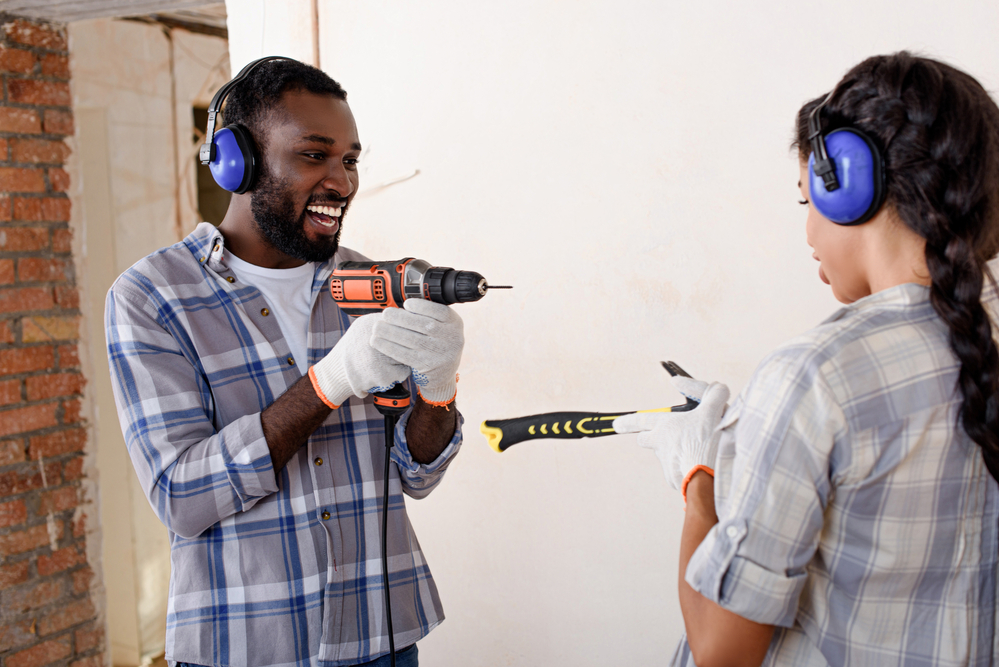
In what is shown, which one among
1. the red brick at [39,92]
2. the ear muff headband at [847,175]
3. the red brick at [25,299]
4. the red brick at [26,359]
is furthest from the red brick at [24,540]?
the ear muff headband at [847,175]

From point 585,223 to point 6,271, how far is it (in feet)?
5.85

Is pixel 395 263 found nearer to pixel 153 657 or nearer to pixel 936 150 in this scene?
pixel 936 150

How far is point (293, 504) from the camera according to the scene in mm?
1069

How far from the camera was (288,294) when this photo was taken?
3.96ft

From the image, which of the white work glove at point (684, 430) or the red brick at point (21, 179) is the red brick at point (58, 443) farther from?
the white work glove at point (684, 430)

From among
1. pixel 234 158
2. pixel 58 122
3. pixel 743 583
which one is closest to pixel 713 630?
pixel 743 583

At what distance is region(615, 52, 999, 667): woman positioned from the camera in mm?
638

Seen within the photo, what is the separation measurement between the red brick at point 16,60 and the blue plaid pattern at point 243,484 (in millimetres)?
1519

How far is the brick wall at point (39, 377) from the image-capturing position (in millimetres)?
2092

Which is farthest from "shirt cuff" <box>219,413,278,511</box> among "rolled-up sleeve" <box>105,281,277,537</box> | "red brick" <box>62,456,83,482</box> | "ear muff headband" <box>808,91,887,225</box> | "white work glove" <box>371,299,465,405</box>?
"red brick" <box>62,456,83,482</box>

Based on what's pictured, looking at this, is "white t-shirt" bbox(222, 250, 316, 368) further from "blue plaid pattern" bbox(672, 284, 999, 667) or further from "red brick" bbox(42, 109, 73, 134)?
"red brick" bbox(42, 109, 73, 134)

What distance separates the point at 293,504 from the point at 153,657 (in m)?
2.40

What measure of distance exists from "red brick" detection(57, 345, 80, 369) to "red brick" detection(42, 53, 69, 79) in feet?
2.90

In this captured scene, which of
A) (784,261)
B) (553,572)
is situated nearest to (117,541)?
(553,572)
